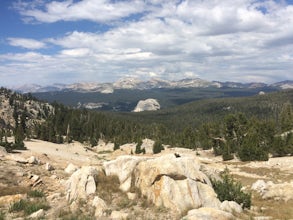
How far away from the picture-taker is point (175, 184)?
20.4m

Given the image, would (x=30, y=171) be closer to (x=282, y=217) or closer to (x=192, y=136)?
(x=282, y=217)

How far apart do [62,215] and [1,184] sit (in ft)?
29.8

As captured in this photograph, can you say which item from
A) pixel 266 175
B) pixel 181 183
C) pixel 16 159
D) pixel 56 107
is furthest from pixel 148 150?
pixel 56 107

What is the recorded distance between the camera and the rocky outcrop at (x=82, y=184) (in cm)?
2144

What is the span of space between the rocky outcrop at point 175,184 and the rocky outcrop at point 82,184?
3236mm

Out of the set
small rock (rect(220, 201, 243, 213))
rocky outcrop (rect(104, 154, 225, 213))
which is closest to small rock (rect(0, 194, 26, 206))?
rocky outcrop (rect(104, 154, 225, 213))

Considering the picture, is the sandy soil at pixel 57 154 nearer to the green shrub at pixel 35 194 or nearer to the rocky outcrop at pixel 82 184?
the green shrub at pixel 35 194

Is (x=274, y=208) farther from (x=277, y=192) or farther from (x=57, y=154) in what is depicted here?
(x=57, y=154)

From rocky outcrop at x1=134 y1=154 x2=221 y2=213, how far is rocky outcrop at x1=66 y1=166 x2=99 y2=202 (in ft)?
10.6

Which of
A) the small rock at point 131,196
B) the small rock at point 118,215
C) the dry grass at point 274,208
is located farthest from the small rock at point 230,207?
the small rock at point 118,215

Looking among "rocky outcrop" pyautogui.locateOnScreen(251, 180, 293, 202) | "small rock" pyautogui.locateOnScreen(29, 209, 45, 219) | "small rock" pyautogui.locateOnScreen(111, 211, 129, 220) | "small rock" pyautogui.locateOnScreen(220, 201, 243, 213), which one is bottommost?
"rocky outcrop" pyautogui.locateOnScreen(251, 180, 293, 202)

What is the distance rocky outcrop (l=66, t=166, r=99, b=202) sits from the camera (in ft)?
70.3

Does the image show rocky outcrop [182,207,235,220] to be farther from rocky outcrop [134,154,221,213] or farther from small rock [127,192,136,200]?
small rock [127,192,136,200]

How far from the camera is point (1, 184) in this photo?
81.1 feet
